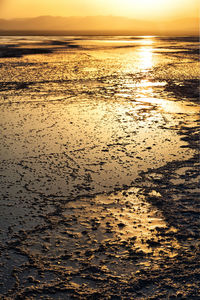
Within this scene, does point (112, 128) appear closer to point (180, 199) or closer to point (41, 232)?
point (180, 199)

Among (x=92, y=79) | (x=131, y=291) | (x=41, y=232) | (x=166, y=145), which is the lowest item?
(x=131, y=291)

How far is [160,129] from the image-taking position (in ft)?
13.8

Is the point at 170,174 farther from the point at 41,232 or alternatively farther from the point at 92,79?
the point at 92,79

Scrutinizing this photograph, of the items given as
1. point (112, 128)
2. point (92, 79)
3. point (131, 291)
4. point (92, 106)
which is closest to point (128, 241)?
point (131, 291)

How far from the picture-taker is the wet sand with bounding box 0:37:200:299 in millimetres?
1787

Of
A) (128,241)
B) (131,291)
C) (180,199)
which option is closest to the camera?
(131,291)

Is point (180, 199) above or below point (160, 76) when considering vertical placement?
below

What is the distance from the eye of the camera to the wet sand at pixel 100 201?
179 cm

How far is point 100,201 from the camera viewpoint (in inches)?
99.6

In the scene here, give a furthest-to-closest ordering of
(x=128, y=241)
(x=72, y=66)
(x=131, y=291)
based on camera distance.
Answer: (x=72, y=66) < (x=128, y=241) < (x=131, y=291)

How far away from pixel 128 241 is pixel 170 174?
42.8 inches

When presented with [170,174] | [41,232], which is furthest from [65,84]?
[41,232]

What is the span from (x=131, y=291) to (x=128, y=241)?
400mm

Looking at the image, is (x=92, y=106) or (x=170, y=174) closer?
(x=170, y=174)
